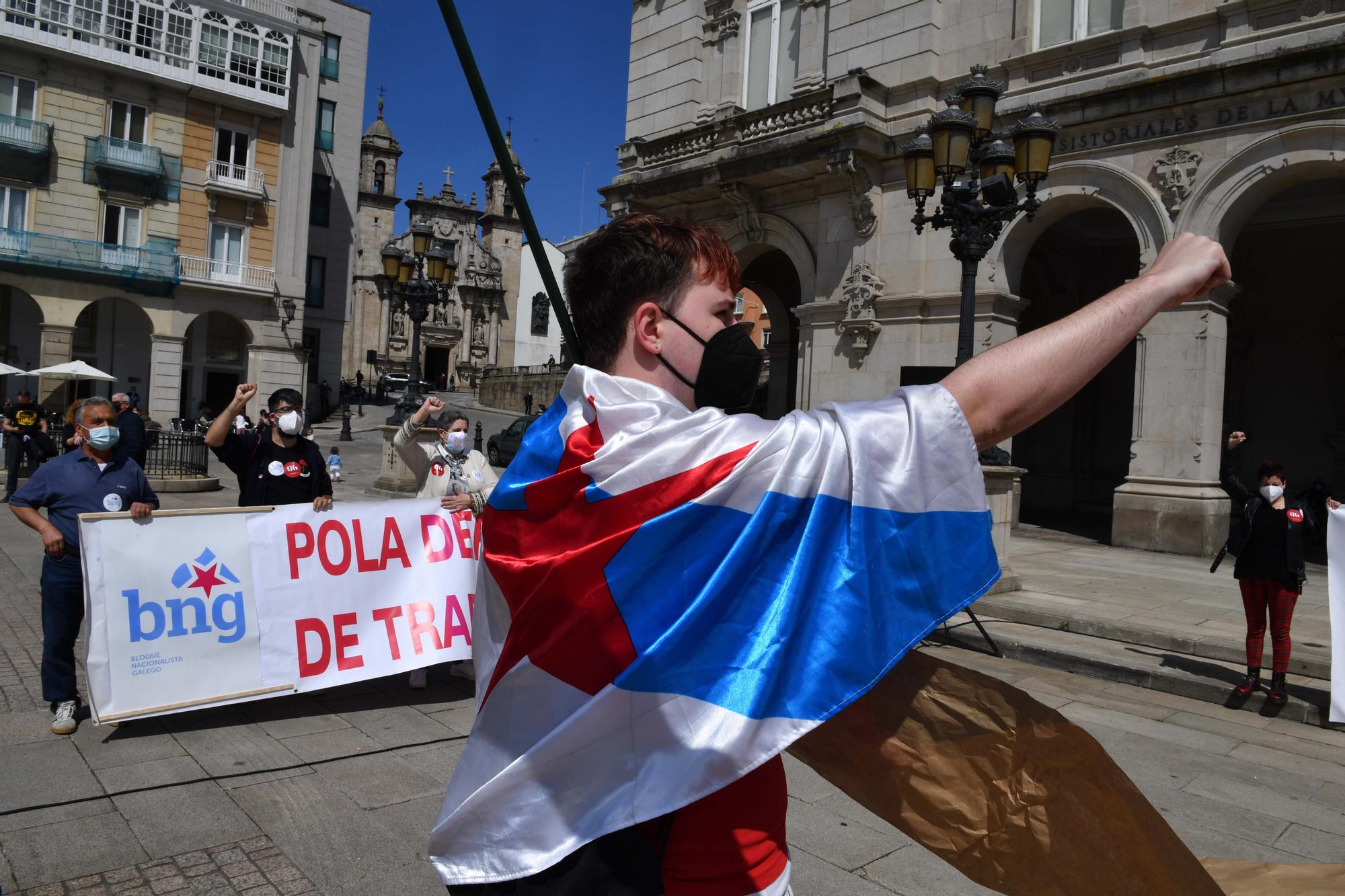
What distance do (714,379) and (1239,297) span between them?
2297 cm

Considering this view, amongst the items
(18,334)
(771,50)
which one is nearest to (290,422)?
(771,50)

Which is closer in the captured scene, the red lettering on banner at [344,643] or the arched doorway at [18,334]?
the red lettering on banner at [344,643]

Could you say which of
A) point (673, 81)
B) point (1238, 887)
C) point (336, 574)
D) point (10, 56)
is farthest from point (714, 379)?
point (10, 56)

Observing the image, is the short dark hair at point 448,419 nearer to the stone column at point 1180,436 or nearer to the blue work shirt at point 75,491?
the blue work shirt at point 75,491

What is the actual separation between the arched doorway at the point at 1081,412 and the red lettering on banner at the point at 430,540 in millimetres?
17853

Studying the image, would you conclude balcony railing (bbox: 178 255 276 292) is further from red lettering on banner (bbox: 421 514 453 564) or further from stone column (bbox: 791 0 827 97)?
red lettering on banner (bbox: 421 514 453 564)

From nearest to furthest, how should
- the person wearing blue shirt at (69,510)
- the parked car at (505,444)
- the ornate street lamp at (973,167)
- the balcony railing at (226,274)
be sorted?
the person wearing blue shirt at (69,510), the ornate street lamp at (973,167), the parked car at (505,444), the balcony railing at (226,274)

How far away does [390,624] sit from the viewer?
6438 millimetres

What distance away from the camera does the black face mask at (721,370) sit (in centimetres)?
159

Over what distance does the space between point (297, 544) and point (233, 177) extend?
35.1 metres

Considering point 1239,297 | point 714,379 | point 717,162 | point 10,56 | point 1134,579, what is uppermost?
point 10,56

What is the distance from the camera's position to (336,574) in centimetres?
628

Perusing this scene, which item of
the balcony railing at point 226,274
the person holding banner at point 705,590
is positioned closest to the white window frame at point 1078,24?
the person holding banner at point 705,590

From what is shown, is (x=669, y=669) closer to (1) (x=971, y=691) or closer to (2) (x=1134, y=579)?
(1) (x=971, y=691)
